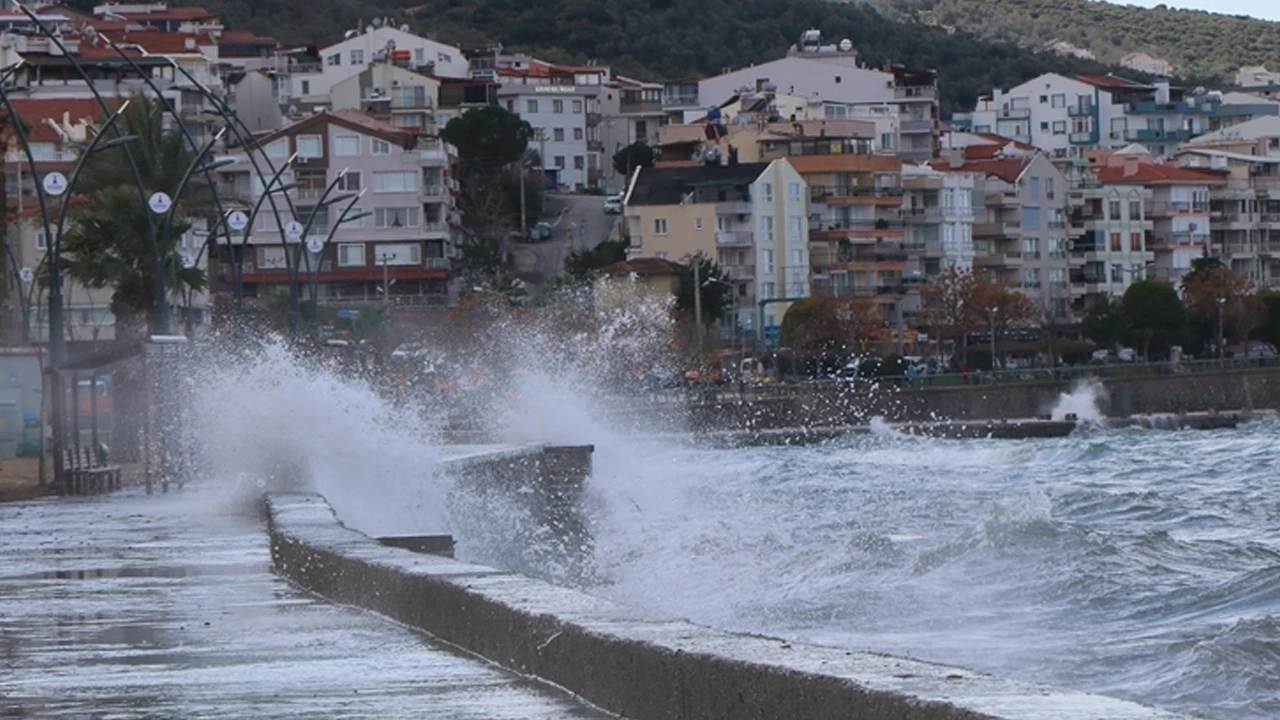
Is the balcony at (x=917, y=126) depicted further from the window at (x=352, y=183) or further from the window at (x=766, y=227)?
the window at (x=352, y=183)

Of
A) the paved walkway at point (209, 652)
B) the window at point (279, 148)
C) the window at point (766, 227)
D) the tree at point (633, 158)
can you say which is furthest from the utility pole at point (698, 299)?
the paved walkway at point (209, 652)

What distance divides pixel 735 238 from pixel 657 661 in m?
99.8

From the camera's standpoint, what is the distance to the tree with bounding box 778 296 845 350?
9806 centimetres

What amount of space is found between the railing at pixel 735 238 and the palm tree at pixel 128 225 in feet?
170

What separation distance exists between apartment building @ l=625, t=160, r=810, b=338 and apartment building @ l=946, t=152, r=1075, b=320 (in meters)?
16.7

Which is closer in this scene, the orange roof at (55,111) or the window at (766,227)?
the orange roof at (55,111)

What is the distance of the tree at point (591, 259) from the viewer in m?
102

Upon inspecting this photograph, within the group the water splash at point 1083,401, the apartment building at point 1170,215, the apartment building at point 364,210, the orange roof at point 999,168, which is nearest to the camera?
the water splash at point 1083,401

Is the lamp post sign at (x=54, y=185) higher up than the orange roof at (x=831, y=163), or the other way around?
the orange roof at (x=831, y=163)

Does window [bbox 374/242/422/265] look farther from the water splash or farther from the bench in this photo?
the bench

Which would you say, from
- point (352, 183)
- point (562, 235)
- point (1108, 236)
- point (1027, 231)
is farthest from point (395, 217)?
point (1108, 236)

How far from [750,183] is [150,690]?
99.5m

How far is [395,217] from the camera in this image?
10588 centimetres

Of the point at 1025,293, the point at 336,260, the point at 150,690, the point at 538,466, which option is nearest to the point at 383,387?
the point at 538,466
